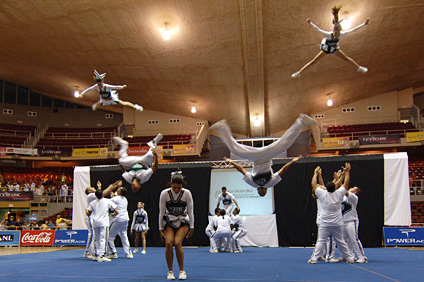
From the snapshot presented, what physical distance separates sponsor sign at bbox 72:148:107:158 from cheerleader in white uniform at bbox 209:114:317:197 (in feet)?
65.0

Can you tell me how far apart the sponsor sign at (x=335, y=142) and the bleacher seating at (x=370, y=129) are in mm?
746

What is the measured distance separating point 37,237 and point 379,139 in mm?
19064

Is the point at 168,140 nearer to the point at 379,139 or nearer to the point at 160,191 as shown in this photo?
the point at 160,191

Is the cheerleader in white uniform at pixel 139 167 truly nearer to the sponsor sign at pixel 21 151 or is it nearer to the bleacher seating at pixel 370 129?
the bleacher seating at pixel 370 129

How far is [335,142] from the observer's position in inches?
869

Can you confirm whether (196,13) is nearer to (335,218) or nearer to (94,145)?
(335,218)

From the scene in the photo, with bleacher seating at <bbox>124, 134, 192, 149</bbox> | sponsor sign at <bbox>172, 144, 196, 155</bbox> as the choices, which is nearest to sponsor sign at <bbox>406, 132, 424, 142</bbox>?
sponsor sign at <bbox>172, 144, 196, 155</bbox>

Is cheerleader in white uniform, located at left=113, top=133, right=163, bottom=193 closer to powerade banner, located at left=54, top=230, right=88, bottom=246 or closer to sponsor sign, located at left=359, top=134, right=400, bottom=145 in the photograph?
powerade banner, located at left=54, top=230, right=88, bottom=246

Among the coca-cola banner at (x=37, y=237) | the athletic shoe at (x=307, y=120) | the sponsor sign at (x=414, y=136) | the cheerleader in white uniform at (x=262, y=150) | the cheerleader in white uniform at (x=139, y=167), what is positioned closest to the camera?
the athletic shoe at (x=307, y=120)

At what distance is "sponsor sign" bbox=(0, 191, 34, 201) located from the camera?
2153 centimetres

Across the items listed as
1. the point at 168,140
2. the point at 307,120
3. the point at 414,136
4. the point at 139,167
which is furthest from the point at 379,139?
the point at 139,167

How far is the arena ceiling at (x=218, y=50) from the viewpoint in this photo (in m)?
13.8

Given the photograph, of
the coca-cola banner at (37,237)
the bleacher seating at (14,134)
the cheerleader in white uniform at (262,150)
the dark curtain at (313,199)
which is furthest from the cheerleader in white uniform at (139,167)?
the bleacher seating at (14,134)

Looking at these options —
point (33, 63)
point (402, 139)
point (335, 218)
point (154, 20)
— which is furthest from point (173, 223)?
point (402, 139)
